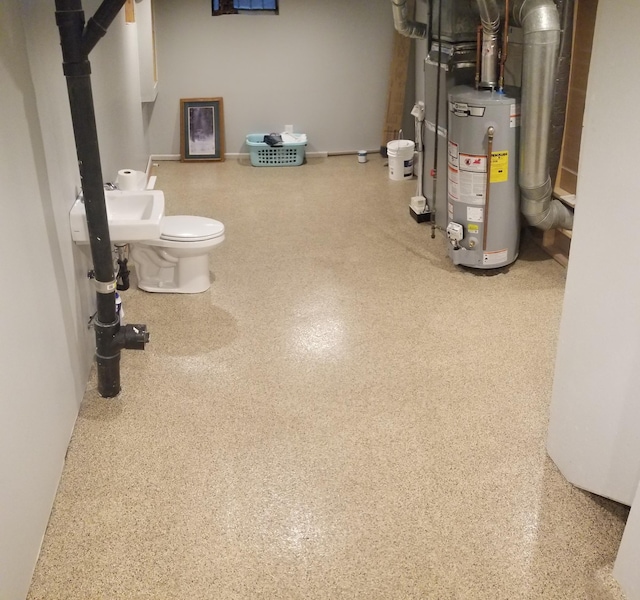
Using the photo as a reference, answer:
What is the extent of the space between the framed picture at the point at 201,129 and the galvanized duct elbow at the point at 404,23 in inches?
94.8

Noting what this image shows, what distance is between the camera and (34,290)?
220 centimetres

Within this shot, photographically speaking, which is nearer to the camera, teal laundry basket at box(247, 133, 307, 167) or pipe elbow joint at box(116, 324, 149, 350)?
pipe elbow joint at box(116, 324, 149, 350)

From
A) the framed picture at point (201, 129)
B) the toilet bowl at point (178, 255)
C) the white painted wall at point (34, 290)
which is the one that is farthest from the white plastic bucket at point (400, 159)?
the white painted wall at point (34, 290)

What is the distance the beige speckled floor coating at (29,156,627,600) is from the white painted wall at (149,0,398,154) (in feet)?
9.34

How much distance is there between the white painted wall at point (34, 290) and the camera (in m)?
1.91

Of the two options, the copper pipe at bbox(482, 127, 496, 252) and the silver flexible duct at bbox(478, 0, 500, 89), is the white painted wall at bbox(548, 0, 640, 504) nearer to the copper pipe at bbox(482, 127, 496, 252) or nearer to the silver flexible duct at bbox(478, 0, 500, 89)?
the copper pipe at bbox(482, 127, 496, 252)

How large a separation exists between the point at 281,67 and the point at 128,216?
3.83 metres

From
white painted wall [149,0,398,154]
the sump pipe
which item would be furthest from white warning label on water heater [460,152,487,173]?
white painted wall [149,0,398,154]

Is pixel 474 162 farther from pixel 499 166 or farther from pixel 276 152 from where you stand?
pixel 276 152

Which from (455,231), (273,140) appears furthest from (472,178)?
(273,140)

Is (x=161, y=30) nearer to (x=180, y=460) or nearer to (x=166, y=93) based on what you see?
(x=166, y=93)

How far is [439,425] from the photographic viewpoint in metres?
2.72

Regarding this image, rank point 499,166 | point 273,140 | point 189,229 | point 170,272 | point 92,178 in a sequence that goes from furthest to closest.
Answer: point 273,140 < point 170,272 < point 499,166 < point 189,229 < point 92,178

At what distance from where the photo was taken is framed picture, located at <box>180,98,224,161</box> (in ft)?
21.4
